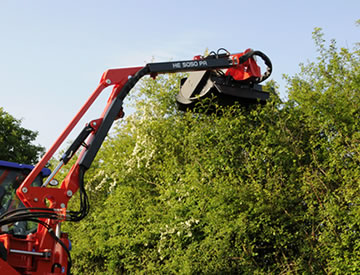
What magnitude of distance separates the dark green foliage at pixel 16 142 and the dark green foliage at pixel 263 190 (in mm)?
18260

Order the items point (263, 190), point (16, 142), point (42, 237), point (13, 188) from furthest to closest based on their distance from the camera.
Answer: point (16, 142) → point (263, 190) → point (13, 188) → point (42, 237)

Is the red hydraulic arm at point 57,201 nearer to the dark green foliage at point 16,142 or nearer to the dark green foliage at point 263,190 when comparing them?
the dark green foliage at point 263,190

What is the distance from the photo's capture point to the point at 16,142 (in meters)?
28.3

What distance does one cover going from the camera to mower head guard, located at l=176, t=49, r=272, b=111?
8453 millimetres

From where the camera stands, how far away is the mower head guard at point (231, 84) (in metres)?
8.45

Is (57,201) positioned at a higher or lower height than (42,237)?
higher

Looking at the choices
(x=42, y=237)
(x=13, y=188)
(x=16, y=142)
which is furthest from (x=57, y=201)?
(x=16, y=142)

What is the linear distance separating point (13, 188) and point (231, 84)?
406cm

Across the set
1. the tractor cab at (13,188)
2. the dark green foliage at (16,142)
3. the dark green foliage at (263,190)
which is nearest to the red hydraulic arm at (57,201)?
the tractor cab at (13,188)

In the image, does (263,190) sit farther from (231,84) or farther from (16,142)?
(16,142)

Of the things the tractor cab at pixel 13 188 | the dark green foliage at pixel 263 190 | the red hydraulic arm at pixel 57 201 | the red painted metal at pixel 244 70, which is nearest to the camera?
the red hydraulic arm at pixel 57 201

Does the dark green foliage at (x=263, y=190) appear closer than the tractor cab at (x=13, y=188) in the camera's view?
No

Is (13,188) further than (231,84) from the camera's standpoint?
No

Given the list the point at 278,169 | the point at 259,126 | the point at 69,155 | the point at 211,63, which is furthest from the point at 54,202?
the point at 259,126
